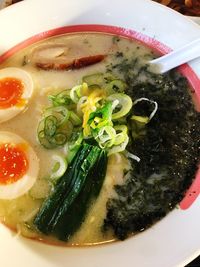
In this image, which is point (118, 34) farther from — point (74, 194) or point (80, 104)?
point (74, 194)

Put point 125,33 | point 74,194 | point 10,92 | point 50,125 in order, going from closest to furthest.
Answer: point 74,194 → point 50,125 → point 10,92 → point 125,33

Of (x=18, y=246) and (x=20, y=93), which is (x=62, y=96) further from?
(x=18, y=246)

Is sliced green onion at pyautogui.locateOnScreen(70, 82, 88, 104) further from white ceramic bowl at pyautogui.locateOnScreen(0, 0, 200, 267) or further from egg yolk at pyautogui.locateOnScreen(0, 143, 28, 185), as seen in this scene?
white ceramic bowl at pyautogui.locateOnScreen(0, 0, 200, 267)

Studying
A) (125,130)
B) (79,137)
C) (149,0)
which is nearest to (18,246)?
(79,137)

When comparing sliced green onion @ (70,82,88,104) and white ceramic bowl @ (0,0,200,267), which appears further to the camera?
sliced green onion @ (70,82,88,104)

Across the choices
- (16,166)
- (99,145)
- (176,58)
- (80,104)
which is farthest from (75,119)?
(176,58)

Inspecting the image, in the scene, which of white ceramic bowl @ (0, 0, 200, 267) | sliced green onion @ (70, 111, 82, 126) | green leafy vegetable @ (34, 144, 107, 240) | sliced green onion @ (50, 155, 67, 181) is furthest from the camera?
sliced green onion @ (70, 111, 82, 126)

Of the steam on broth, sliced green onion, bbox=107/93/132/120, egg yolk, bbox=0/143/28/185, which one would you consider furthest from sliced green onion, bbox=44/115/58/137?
sliced green onion, bbox=107/93/132/120
